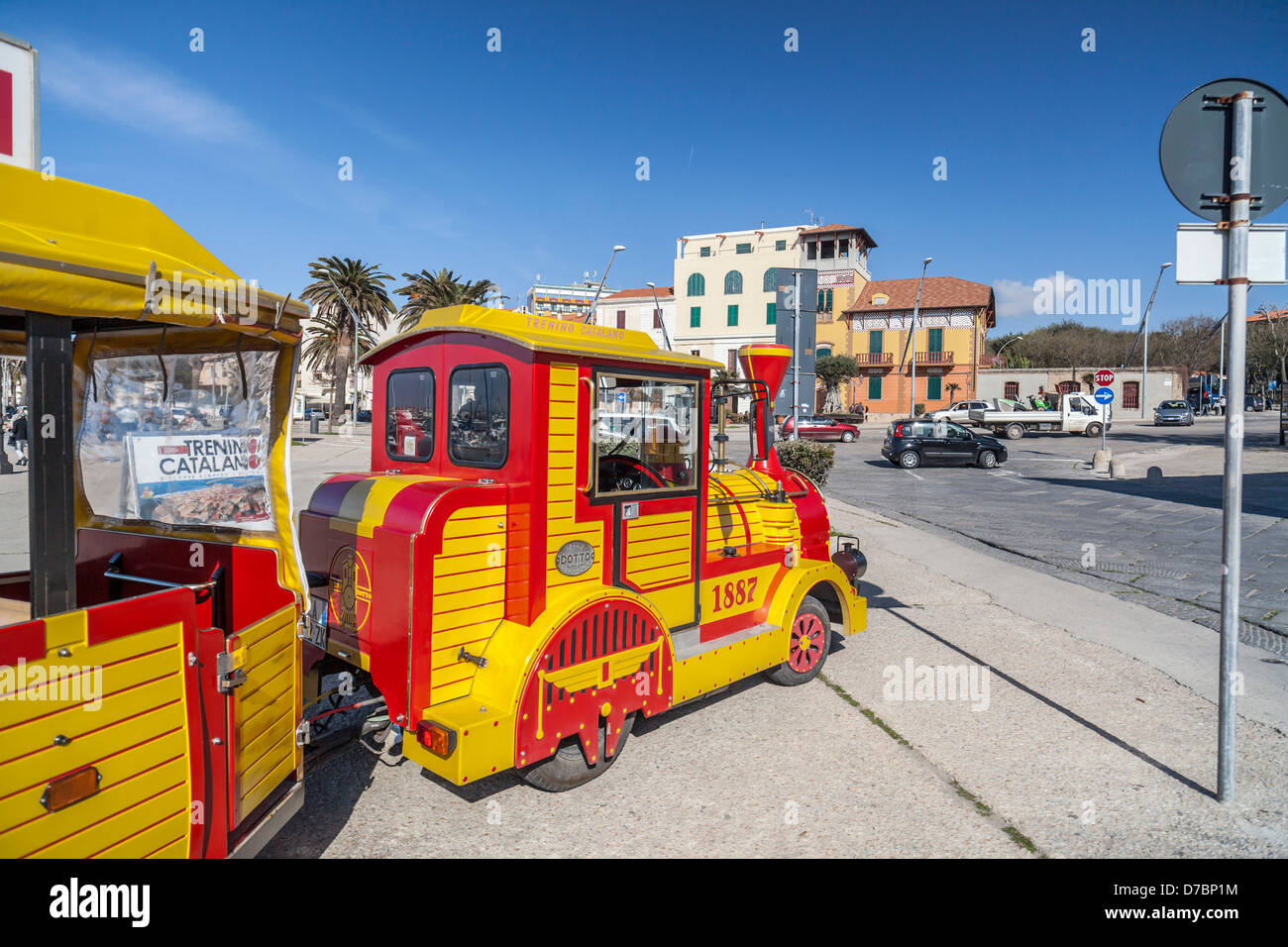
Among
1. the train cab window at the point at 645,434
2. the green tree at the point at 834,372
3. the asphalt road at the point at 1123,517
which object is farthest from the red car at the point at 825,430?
the train cab window at the point at 645,434

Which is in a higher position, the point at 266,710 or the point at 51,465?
the point at 51,465

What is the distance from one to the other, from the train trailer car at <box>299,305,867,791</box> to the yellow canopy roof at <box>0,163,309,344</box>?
3.92 feet

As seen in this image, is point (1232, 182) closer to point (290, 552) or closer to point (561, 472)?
point (561, 472)

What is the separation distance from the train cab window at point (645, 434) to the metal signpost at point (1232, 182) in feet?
8.85

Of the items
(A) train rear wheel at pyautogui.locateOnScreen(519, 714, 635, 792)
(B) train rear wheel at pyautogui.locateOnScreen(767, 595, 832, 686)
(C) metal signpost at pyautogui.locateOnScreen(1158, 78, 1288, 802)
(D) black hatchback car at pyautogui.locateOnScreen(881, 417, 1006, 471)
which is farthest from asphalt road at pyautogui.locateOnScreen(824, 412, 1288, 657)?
(A) train rear wheel at pyautogui.locateOnScreen(519, 714, 635, 792)

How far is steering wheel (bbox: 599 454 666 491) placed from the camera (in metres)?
4.45

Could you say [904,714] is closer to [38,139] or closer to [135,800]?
[135,800]

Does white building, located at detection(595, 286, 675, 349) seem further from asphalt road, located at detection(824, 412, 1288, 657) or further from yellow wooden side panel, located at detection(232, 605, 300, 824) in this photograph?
yellow wooden side panel, located at detection(232, 605, 300, 824)

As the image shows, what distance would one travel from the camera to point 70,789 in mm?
2229

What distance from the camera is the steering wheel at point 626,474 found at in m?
4.45

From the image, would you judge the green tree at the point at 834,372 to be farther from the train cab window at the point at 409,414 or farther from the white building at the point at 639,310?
the train cab window at the point at 409,414

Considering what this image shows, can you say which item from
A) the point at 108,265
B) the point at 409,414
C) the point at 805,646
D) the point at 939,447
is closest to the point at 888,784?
the point at 805,646

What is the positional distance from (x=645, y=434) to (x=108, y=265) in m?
2.89
